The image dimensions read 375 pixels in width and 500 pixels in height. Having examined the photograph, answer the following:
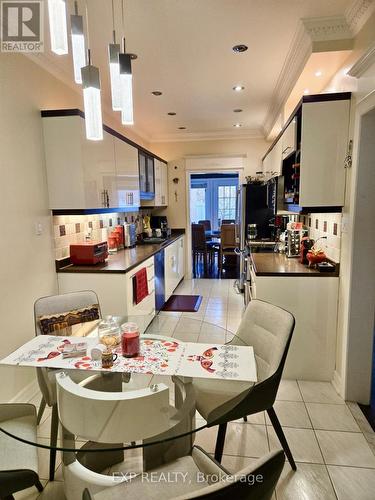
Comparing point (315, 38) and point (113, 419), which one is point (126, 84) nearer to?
point (113, 419)

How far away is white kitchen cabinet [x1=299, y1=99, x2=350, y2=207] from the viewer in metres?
2.29

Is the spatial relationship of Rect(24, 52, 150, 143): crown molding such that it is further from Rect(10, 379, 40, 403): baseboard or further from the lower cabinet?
Rect(10, 379, 40, 403): baseboard

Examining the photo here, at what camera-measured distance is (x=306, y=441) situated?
1931mm

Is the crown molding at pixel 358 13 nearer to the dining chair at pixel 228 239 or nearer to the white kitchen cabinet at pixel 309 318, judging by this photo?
the white kitchen cabinet at pixel 309 318

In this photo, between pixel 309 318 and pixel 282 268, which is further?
pixel 282 268

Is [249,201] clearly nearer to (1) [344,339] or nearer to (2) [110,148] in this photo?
(2) [110,148]

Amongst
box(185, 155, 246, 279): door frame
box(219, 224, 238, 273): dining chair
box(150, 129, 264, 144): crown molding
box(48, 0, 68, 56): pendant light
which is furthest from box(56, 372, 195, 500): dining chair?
box(219, 224, 238, 273): dining chair

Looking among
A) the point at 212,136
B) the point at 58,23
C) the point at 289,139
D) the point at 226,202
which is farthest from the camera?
the point at 226,202

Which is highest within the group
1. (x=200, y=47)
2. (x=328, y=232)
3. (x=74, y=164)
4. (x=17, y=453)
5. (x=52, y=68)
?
(x=200, y=47)

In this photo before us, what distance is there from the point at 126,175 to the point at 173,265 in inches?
69.4

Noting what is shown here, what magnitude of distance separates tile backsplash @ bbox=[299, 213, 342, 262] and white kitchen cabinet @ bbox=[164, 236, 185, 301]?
2.01 metres

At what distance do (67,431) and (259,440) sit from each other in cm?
122

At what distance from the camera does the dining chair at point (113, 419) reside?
120cm

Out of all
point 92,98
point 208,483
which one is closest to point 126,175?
point 92,98
